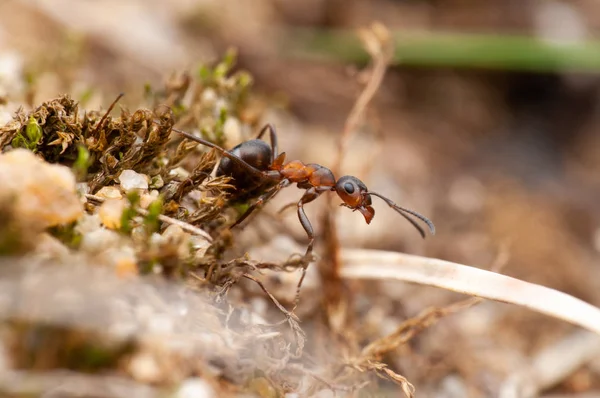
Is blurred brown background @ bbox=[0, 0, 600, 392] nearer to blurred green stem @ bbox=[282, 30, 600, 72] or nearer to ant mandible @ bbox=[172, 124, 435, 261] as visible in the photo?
blurred green stem @ bbox=[282, 30, 600, 72]

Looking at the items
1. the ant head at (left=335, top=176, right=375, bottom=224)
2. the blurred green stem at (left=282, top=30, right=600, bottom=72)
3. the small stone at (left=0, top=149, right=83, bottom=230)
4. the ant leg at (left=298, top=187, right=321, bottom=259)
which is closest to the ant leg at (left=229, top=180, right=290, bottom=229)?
the ant leg at (left=298, top=187, right=321, bottom=259)

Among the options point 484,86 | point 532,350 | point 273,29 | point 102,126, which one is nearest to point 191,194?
point 102,126

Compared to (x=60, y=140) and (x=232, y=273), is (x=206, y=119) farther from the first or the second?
(x=232, y=273)

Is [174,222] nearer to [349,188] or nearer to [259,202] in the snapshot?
[259,202]

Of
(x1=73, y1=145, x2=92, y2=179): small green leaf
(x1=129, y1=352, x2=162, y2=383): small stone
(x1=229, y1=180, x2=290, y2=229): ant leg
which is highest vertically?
(x1=229, y1=180, x2=290, y2=229): ant leg

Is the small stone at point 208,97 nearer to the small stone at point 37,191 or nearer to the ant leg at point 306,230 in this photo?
the ant leg at point 306,230

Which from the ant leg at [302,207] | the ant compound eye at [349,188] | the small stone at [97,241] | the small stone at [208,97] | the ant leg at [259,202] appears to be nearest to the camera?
the small stone at [97,241]

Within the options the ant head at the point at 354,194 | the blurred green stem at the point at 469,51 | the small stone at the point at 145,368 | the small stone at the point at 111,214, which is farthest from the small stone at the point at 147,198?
the blurred green stem at the point at 469,51
